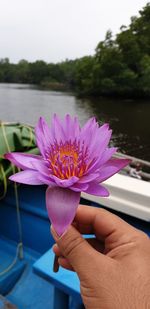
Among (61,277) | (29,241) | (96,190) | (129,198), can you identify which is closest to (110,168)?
(96,190)

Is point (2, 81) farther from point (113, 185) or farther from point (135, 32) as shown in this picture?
point (113, 185)

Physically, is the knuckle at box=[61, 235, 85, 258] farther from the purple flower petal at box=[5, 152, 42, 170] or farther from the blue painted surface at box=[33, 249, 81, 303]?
the blue painted surface at box=[33, 249, 81, 303]

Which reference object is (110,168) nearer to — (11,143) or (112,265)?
(112,265)

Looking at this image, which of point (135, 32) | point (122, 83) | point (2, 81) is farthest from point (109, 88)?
point (2, 81)

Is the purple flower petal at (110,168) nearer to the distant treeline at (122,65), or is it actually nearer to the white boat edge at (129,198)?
the white boat edge at (129,198)

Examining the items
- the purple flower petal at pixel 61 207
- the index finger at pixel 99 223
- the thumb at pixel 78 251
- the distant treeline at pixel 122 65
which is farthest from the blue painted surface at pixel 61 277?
the distant treeline at pixel 122 65
